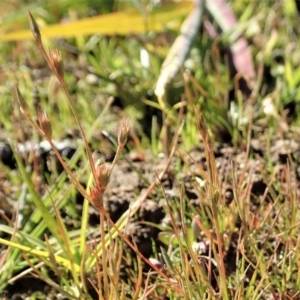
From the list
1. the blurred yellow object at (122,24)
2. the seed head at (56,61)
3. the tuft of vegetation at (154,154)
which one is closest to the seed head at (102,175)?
the tuft of vegetation at (154,154)

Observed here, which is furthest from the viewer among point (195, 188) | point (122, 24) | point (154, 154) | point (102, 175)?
point (122, 24)

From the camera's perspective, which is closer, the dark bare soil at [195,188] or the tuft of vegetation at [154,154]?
the tuft of vegetation at [154,154]

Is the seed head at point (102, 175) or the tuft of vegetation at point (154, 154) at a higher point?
the seed head at point (102, 175)

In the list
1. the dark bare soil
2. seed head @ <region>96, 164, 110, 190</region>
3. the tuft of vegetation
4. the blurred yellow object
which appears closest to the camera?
seed head @ <region>96, 164, 110, 190</region>

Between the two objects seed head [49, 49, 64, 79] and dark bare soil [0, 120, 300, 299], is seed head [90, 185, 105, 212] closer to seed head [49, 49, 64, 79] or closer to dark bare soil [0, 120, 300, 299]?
seed head [49, 49, 64, 79]

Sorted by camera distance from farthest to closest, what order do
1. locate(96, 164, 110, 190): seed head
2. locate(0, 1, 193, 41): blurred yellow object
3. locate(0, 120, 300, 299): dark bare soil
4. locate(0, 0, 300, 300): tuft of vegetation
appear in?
1. locate(0, 1, 193, 41): blurred yellow object
2. locate(0, 120, 300, 299): dark bare soil
3. locate(0, 0, 300, 300): tuft of vegetation
4. locate(96, 164, 110, 190): seed head

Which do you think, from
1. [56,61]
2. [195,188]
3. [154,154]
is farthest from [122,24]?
[56,61]

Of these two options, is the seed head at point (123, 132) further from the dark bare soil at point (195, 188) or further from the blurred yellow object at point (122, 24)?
the blurred yellow object at point (122, 24)

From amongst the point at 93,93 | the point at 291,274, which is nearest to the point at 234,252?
the point at 291,274

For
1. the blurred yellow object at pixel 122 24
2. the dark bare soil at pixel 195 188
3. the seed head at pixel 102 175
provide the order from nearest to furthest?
the seed head at pixel 102 175
the dark bare soil at pixel 195 188
the blurred yellow object at pixel 122 24

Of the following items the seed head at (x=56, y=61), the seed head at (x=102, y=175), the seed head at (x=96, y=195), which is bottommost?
the seed head at (x=96, y=195)

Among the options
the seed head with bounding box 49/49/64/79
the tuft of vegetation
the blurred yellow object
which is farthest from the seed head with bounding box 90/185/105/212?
the blurred yellow object

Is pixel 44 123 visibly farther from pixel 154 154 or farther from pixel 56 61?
pixel 154 154
